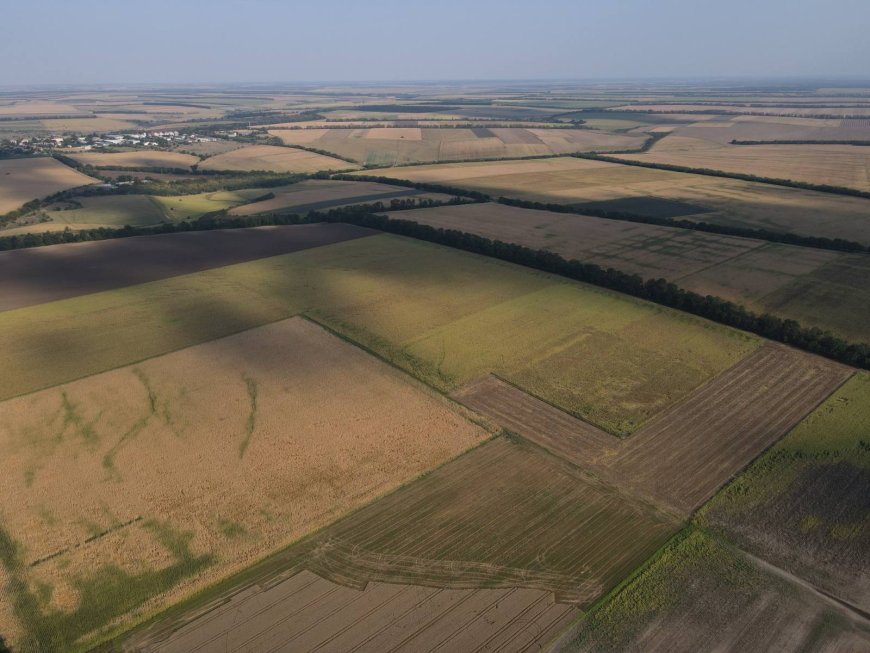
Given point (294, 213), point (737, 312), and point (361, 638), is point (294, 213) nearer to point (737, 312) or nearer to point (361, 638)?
point (737, 312)

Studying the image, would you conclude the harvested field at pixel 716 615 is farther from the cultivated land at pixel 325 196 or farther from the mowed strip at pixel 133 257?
the cultivated land at pixel 325 196

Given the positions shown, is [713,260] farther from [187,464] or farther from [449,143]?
[449,143]

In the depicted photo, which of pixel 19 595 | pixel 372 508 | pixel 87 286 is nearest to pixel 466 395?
pixel 372 508

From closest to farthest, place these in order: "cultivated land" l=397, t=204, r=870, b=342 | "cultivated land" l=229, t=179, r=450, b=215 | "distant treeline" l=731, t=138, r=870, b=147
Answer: "cultivated land" l=397, t=204, r=870, b=342, "cultivated land" l=229, t=179, r=450, b=215, "distant treeline" l=731, t=138, r=870, b=147

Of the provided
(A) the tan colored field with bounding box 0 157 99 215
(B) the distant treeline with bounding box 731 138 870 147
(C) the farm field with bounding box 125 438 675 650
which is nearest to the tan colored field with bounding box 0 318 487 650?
(C) the farm field with bounding box 125 438 675 650

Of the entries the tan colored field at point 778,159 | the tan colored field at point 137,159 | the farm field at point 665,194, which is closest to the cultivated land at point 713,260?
the farm field at point 665,194

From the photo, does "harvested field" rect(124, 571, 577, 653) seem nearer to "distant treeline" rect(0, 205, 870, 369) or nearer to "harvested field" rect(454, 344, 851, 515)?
"harvested field" rect(454, 344, 851, 515)
